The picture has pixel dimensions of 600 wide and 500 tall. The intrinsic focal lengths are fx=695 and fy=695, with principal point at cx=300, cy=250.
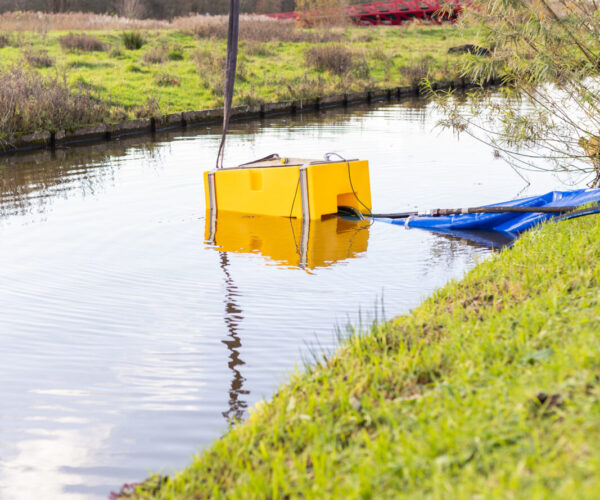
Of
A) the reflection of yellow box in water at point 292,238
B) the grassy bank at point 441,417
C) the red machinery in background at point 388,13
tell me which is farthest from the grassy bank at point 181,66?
the red machinery in background at point 388,13

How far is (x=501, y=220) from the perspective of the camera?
24.8 ft

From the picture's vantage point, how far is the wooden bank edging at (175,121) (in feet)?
46.0

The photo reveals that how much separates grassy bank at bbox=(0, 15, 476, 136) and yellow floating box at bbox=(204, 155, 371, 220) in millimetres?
5879

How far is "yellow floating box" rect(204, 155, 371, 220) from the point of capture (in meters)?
7.68

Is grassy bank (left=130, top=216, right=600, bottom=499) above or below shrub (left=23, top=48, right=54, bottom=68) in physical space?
below

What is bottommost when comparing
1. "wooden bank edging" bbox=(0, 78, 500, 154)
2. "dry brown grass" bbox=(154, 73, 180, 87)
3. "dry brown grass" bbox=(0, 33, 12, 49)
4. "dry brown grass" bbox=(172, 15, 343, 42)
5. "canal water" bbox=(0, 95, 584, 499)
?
"canal water" bbox=(0, 95, 584, 499)

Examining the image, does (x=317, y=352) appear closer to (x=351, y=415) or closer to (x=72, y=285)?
(x=351, y=415)

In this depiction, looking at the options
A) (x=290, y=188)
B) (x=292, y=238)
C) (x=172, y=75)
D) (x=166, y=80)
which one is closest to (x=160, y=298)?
(x=292, y=238)

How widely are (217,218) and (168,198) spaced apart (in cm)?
144

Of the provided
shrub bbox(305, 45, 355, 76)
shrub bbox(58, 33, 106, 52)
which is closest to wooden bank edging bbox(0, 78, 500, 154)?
shrub bbox(305, 45, 355, 76)

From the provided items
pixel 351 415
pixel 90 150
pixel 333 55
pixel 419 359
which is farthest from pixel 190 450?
pixel 333 55

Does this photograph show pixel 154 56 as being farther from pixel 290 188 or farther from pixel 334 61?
pixel 290 188

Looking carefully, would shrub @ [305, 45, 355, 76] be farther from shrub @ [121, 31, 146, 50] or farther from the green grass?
shrub @ [121, 31, 146, 50]

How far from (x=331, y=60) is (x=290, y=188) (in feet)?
59.8
